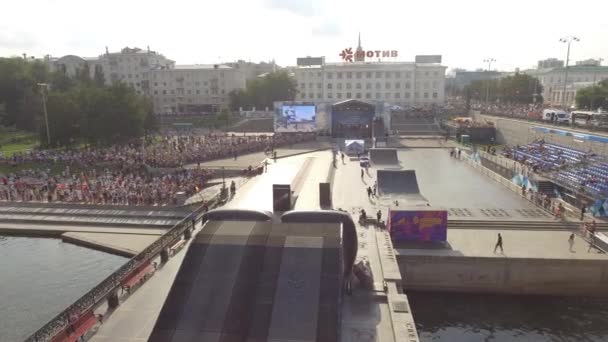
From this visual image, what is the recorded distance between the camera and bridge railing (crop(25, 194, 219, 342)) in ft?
36.4

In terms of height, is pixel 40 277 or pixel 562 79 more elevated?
pixel 562 79

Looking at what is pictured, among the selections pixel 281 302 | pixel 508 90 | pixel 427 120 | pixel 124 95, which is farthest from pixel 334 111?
pixel 508 90

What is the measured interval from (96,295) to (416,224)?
534 inches

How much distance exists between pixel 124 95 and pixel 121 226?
1100 inches

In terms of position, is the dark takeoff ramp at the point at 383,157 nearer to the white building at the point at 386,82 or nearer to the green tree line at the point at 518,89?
the white building at the point at 386,82

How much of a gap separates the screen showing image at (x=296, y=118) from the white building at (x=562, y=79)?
224 ft

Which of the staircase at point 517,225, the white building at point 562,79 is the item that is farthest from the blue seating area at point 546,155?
the white building at point 562,79

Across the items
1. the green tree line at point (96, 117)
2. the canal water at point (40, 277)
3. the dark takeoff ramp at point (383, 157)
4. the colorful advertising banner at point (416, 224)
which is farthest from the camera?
the green tree line at point (96, 117)

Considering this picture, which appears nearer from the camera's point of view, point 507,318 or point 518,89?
point 507,318

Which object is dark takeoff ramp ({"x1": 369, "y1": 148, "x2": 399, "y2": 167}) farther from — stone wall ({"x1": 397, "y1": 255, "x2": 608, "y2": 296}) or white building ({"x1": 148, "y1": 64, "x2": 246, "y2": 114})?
white building ({"x1": 148, "y1": 64, "x2": 246, "y2": 114})

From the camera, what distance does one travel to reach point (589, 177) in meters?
27.9

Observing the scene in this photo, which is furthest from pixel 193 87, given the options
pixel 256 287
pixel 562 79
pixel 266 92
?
pixel 256 287

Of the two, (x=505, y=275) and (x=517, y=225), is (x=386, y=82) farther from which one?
(x=505, y=275)

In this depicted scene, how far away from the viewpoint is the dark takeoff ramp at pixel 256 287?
906 centimetres
